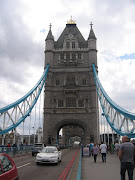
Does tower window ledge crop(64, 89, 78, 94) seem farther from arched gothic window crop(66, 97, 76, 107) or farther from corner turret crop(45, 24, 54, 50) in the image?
corner turret crop(45, 24, 54, 50)

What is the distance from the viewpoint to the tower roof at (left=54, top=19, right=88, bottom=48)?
48.6m

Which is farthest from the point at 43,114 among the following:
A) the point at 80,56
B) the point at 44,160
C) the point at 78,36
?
the point at 44,160

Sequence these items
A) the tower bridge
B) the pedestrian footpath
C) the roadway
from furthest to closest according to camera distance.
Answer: the tower bridge
the roadway
the pedestrian footpath

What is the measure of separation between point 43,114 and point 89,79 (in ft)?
42.2

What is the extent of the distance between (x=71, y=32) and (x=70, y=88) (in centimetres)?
1711

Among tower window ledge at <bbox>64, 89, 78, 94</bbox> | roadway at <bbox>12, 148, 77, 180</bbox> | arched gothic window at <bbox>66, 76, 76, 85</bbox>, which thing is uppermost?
arched gothic window at <bbox>66, 76, 76, 85</bbox>

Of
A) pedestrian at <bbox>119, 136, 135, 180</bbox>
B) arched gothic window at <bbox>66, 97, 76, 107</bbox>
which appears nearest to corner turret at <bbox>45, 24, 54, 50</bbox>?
arched gothic window at <bbox>66, 97, 76, 107</bbox>

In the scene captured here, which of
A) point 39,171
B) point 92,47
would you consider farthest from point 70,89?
point 39,171

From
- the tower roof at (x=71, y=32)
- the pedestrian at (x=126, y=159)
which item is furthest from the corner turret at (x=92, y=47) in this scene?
the pedestrian at (x=126, y=159)

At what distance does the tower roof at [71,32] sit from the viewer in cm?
4856

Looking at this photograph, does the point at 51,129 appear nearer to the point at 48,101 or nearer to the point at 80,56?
the point at 48,101

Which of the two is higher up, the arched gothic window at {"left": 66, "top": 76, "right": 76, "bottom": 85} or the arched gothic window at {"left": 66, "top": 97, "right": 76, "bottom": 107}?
the arched gothic window at {"left": 66, "top": 76, "right": 76, "bottom": 85}

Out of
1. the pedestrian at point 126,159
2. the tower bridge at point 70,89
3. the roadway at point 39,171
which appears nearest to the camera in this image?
the pedestrian at point 126,159

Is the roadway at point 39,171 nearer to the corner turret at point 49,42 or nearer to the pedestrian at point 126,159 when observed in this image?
the pedestrian at point 126,159
